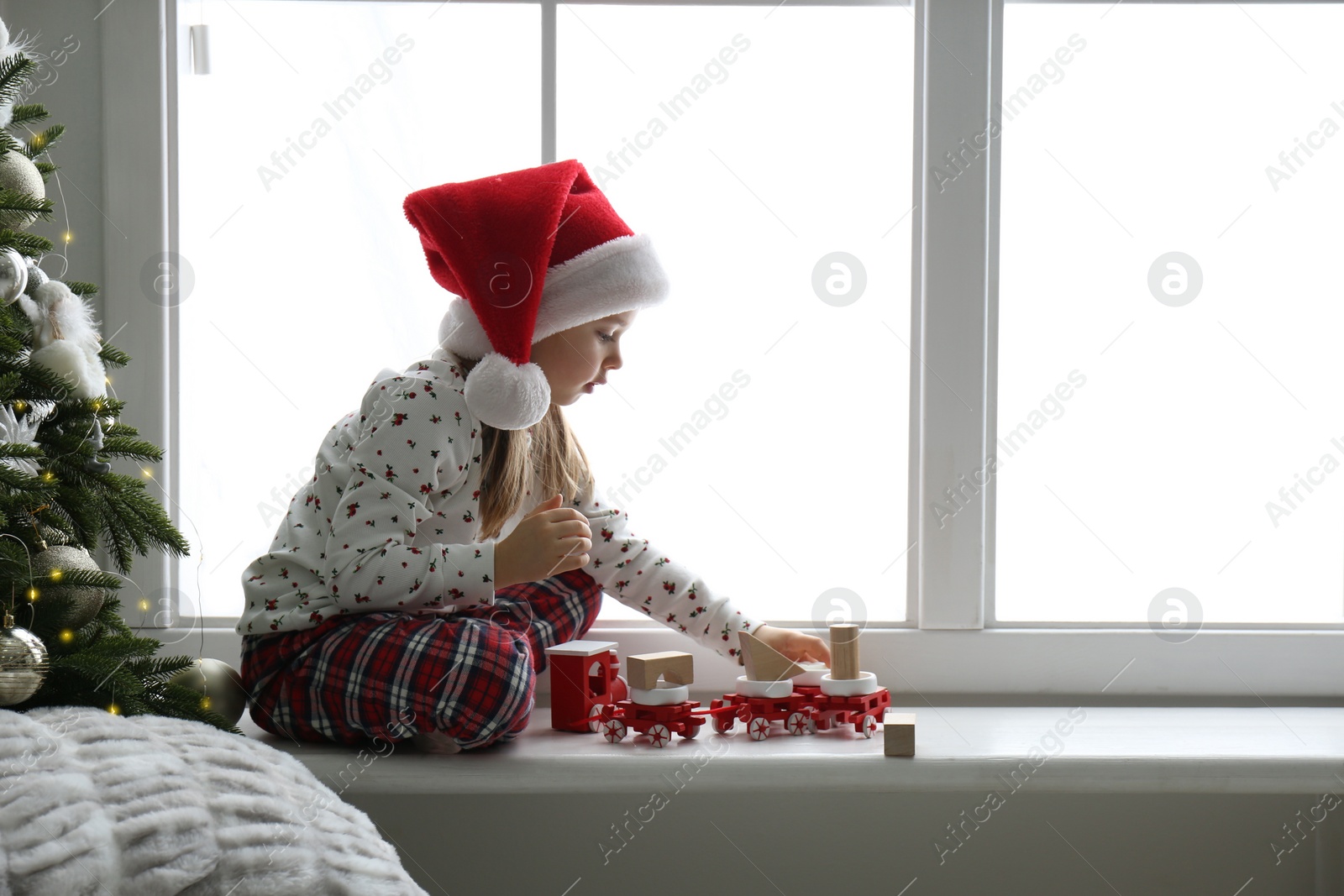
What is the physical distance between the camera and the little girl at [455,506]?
1096 mm

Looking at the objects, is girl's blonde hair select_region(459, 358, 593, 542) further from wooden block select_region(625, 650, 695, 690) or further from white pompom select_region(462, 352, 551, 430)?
wooden block select_region(625, 650, 695, 690)

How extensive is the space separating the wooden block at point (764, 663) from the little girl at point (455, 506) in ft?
0.77

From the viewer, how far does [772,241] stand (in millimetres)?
1418

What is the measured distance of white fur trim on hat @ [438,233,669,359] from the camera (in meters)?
1.19

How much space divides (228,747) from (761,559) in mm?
751

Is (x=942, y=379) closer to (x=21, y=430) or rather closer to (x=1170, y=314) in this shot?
(x=1170, y=314)

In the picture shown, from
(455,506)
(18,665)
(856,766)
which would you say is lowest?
(856,766)

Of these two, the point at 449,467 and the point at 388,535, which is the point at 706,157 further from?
the point at 388,535

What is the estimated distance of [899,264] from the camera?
56.0 inches

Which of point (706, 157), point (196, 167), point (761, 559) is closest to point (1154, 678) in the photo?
point (761, 559)

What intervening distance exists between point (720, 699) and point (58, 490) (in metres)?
0.74

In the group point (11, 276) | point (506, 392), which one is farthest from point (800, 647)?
point (11, 276)

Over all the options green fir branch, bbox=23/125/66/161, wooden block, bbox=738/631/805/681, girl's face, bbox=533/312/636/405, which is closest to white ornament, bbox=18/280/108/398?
green fir branch, bbox=23/125/66/161

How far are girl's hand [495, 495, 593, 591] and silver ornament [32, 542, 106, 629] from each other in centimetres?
41
